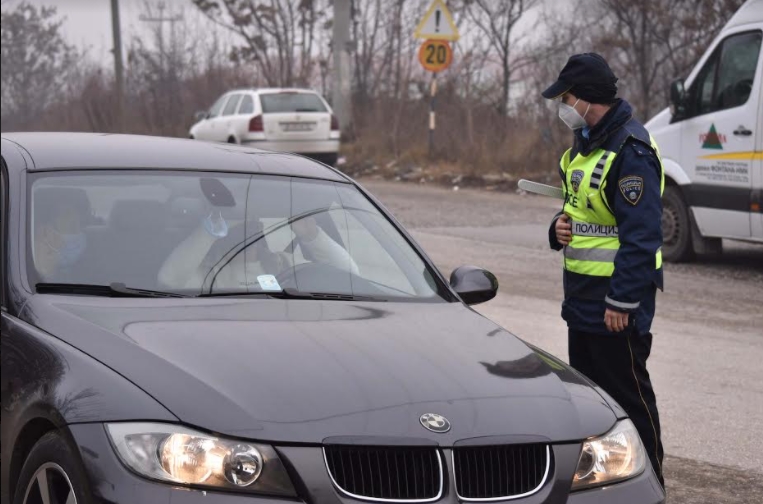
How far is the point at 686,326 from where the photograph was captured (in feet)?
30.2

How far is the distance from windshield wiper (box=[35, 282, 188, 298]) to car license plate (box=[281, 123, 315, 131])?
19760mm

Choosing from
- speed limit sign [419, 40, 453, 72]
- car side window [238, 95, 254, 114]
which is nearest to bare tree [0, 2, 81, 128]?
car side window [238, 95, 254, 114]

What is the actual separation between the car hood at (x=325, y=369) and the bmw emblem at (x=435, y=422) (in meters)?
0.02

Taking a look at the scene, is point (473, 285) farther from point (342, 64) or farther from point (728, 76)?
point (342, 64)

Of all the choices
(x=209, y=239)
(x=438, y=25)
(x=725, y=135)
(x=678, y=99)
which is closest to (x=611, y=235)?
(x=209, y=239)

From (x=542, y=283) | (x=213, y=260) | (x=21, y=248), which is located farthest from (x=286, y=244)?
(x=542, y=283)

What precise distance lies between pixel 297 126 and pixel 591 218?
62.7 feet

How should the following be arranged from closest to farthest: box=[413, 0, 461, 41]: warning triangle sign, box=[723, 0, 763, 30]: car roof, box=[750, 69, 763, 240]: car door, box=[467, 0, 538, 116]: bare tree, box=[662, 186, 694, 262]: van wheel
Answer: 1. box=[750, 69, 763, 240]: car door
2. box=[723, 0, 763, 30]: car roof
3. box=[662, 186, 694, 262]: van wheel
4. box=[413, 0, 461, 41]: warning triangle sign
5. box=[467, 0, 538, 116]: bare tree

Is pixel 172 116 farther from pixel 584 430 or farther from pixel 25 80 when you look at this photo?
pixel 584 430

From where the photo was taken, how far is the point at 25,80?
185 feet

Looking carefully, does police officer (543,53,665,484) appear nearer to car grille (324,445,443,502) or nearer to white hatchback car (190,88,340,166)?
car grille (324,445,443,502)

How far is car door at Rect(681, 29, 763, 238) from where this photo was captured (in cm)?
1122

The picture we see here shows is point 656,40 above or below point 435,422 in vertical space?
above

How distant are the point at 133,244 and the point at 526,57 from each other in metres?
23.6
